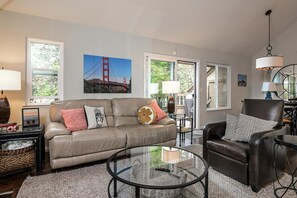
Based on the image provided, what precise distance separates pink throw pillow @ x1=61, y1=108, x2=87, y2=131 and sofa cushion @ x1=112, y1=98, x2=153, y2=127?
0.64 metres

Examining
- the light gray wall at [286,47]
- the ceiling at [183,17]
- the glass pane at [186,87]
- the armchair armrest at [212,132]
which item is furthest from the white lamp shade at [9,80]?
the light gray wall at [286,47]

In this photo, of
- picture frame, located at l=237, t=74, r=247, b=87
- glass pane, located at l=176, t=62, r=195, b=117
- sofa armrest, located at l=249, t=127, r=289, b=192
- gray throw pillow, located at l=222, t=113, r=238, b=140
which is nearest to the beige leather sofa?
gray throw pillow, located at l=222, t=113, r=238, b=140

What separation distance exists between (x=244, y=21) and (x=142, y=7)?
9.51 ft

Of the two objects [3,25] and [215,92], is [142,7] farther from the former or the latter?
[215,92]

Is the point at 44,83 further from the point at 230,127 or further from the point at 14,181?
the point at 230,127

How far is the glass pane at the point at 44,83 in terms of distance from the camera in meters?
3.25

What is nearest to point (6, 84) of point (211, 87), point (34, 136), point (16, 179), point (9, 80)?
point (9, 80)

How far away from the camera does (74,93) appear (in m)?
3.59

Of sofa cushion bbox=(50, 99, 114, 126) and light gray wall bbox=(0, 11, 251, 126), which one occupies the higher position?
light gray wall bbox=(0, 11, 251, 126)

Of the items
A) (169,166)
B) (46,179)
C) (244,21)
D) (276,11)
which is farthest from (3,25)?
(276,11)

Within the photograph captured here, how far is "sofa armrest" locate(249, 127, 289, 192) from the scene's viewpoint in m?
1.98

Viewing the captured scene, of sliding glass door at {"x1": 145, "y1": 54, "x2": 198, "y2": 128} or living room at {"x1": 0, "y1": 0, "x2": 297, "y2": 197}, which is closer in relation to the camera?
living room at {"x1": 0, "y1": 0, "x2": 297, "y2": 197}

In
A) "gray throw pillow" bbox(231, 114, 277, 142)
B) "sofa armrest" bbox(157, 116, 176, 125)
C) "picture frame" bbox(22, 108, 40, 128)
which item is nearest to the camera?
"gray throw pillow" bbox(231, 114, 277, 142)

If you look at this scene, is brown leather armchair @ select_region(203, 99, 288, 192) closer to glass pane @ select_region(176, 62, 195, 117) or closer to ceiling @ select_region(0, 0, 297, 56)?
ceiling @ select_region(0, 0, 297, 56)
